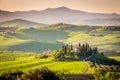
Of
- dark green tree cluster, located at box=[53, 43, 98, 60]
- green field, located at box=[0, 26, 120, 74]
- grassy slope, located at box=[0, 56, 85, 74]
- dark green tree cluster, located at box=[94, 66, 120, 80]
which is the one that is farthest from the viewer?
dark green tree cluster, located at box=[53, 43, 98, 60]

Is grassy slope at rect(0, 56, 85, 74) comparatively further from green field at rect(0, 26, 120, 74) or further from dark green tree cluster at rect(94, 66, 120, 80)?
dark green tree cluster at rect(94, 66, 120, 80)

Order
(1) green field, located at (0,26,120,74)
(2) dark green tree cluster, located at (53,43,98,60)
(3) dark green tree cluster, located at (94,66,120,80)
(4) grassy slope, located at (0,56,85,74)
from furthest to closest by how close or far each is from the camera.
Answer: (2) dark green tree cluster, located at (53,43,98,60) → (1) green field, located at (0,26,120,74) → (4) grassy slope, located at (0,56,85,74) → (3) dark green tree cluster, located at (94,66,120,80)

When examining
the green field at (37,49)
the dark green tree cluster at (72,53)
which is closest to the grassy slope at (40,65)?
the green field at (37,49)

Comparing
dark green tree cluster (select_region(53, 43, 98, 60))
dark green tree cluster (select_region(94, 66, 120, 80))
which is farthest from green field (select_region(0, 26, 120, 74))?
dark green tree cluster (select_region(53, 43, 98, 60))

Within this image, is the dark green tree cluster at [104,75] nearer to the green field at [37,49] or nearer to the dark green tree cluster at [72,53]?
the green field at [37,49]

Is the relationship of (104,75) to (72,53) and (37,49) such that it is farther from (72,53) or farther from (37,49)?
(37,49)

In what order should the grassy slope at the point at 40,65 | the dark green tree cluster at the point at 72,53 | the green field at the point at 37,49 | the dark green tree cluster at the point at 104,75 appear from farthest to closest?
the dark green tree cluster at the point at 72,53, the green field at the point at 37,49, the grassy slope at the point at 40,65, the dark green tree cluster at the point at 104,75

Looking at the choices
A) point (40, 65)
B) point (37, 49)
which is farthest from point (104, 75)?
point (37, 49)

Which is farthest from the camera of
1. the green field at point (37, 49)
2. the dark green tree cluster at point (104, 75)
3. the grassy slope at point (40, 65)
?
the green field at point (37, 49)

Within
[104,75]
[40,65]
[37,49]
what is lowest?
[37,49]

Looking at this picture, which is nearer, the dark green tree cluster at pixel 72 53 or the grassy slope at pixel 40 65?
the grassy slope at pixel 40 65

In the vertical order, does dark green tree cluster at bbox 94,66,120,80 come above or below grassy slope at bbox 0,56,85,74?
below

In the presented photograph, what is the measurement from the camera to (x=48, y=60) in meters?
29.5

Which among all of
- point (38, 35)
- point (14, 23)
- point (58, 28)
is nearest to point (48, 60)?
point (38, 35)
